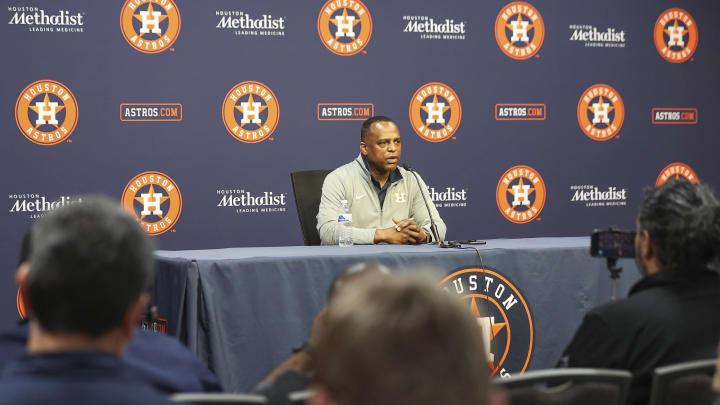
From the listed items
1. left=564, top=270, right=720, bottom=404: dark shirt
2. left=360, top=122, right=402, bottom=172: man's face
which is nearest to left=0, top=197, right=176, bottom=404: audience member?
left=564, top=270, right=720, bottom=404: dark shirt

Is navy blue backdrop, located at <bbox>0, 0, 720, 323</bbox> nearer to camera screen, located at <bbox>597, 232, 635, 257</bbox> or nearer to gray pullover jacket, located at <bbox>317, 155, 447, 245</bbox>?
gray pullover jacket, located at <bbox>317, 155, 447, 245</bbox>

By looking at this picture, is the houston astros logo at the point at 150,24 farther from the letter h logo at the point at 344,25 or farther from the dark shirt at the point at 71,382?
the dark shirt at the point at 71,382

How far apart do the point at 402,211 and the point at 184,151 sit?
1.45 metres

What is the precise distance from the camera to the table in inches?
110

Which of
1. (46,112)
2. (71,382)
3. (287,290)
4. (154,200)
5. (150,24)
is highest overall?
(150,24)

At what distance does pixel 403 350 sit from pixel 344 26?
4406mm

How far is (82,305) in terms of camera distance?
Answer: 3.15ft

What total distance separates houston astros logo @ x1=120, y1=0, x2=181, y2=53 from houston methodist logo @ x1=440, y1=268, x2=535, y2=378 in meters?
2.51

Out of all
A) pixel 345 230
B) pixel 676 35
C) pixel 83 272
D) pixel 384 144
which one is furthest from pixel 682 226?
pixel 676 35

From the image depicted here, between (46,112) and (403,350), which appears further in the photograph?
(46,112)

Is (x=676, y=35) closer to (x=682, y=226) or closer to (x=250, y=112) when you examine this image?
(x=250, y=112)

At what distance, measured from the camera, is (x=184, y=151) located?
4.61 metres

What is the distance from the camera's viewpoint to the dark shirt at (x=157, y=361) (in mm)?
1312

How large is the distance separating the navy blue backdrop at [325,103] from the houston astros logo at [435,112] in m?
0.02
